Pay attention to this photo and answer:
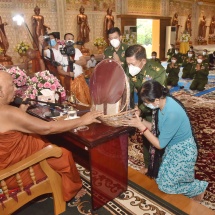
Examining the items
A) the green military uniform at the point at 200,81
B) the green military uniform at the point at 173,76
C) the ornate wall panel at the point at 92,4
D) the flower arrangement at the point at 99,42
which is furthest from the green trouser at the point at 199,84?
the ornate wall panel at the point at 92,4

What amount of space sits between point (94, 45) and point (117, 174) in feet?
27.5

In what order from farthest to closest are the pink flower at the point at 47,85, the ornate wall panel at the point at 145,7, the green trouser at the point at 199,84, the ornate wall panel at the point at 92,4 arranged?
the ornate wall panel at the point at 145,7 → the ornate wall panel at the point at 92,4 → the green trouser at the point at 199,84 → the pink flower at the point at 47,85

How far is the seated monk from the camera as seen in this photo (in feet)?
5.59

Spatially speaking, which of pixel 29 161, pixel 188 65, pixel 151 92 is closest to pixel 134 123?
pixel 151 92

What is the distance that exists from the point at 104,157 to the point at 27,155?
62cm

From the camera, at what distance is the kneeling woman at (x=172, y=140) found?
1.88 meters

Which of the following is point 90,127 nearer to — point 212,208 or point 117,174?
point 117,174

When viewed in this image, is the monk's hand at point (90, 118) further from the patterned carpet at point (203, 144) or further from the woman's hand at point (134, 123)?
the patterned carpet at point (203, 144)

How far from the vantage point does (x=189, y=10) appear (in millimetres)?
14695

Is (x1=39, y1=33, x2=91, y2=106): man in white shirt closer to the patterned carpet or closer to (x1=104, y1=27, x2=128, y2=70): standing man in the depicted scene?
(x1=104, y1=27, x2=128, y2=70): standing man

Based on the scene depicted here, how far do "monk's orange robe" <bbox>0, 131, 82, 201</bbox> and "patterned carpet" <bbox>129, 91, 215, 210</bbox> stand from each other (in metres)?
1.14

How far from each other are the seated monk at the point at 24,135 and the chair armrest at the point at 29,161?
0.53 ft

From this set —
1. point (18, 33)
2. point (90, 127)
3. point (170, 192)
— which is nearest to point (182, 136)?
point (170, 192)

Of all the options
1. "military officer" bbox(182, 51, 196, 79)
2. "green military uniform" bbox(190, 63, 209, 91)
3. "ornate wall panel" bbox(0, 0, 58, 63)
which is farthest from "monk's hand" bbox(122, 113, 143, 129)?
"ornate wall panel" bbox(0, 0, 58, 63)
